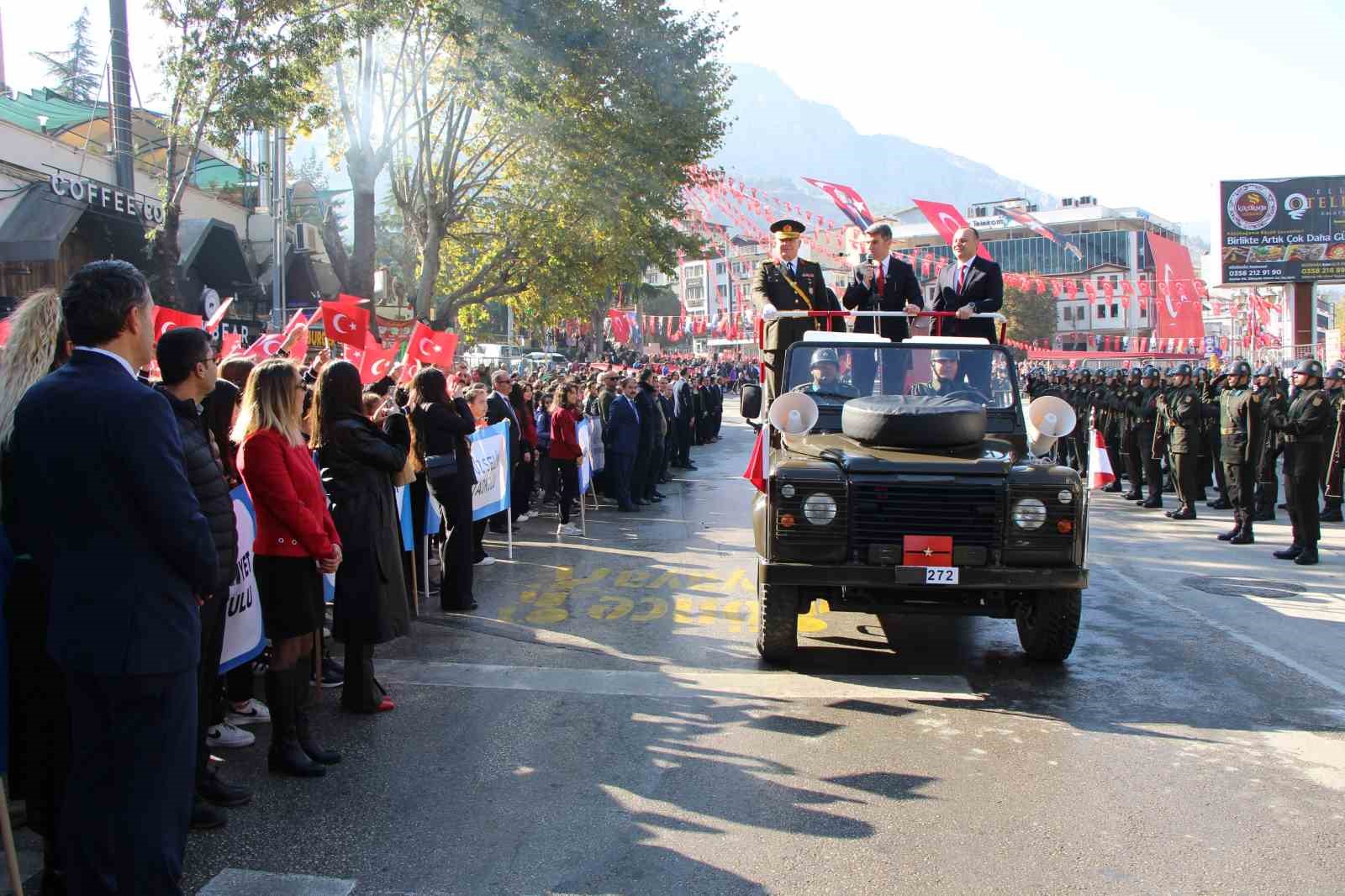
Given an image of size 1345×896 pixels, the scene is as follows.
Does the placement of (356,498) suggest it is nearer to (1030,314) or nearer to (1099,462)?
(1099,462)

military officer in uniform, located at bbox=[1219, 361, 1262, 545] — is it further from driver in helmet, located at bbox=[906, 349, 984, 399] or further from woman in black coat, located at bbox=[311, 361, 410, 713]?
woman in black coat, located at bbox=[311, 361, 410, 713]

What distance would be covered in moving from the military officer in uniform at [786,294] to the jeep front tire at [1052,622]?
9.14ft

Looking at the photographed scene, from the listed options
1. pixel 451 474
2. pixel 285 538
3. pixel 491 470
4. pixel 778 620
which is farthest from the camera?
pixel 491 470

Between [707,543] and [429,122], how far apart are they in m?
15.3

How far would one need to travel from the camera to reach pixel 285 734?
5172 mm

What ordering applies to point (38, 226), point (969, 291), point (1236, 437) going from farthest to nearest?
point (38, 226) → point (1236, 437) → point (969, 291)

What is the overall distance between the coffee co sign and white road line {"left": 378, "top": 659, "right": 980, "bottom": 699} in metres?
14.8

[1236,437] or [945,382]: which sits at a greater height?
[945,382]

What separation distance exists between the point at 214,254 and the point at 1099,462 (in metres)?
Answer: 20.1

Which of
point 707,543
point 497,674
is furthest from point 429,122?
point 497,674

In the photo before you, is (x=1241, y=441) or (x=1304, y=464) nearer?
(x=1304, y=464)

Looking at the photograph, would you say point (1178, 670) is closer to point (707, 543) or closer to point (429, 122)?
point (707, 543)

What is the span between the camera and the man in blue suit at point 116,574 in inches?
122

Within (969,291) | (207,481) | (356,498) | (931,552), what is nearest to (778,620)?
(931,552)
